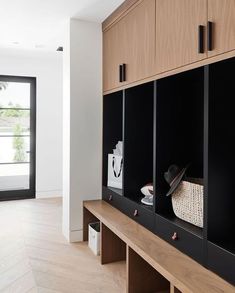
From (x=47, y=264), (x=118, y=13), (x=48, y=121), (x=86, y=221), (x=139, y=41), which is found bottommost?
(x=47, y=264)

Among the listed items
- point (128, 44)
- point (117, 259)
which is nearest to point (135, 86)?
point (128, 44)

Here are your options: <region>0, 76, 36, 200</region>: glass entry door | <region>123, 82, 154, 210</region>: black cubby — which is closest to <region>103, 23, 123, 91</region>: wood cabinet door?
<region>123, 82, 154, 210</region>: black cubby

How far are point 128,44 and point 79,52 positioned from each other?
0.71 m

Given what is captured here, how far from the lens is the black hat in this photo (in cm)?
206

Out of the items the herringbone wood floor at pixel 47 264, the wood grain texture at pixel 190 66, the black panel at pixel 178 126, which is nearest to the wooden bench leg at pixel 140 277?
the herringbone wood floor at pixel 47 264

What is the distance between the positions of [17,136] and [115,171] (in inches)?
111

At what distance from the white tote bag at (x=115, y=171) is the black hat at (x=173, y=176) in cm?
93

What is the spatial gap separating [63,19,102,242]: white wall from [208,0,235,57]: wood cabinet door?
5.88ft

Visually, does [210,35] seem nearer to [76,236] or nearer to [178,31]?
[178,31]

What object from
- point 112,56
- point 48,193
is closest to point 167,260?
point 112,56

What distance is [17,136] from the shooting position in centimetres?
531

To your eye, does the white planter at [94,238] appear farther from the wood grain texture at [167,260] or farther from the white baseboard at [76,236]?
the wood grain texture at [167,260]

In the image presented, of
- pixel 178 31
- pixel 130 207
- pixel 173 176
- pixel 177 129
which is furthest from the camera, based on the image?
pixel 130 207

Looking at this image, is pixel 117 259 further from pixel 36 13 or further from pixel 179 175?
pixel 36 13
